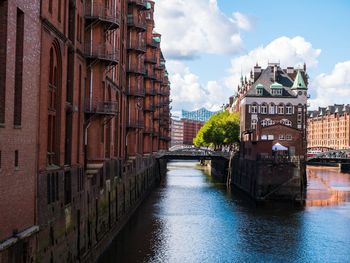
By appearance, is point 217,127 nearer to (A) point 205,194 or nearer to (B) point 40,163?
(A) point 205,194

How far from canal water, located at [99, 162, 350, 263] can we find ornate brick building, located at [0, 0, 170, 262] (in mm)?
2672

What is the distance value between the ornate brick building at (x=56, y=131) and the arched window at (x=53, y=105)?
1.9 inches

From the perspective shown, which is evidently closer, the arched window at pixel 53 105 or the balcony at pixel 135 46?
the arched window at pixel 53 105

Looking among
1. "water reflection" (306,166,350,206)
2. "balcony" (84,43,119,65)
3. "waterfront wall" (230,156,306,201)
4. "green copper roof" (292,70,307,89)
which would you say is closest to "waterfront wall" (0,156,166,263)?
"balcony" (84,43,119,65)

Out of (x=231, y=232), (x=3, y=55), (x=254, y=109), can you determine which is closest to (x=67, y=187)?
(x=3, y=55)

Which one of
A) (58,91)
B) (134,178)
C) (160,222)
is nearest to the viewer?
(58,91)

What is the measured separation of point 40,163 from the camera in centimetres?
2356

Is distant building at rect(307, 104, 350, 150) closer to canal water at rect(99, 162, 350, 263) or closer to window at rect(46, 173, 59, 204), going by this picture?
canal water at rect(99, 162, 350, 263)

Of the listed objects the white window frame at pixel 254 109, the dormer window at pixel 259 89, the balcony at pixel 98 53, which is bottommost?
the balcony at pixel 98 53

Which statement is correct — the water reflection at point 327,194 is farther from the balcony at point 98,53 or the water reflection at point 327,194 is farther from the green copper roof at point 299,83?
the balcony at point 98,53

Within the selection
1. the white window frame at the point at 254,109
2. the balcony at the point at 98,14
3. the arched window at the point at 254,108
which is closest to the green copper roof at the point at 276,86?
the arched window at the point at 254,108

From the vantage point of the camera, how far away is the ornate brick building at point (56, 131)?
19422 millimetres

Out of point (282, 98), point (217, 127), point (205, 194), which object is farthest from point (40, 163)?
point (217, 127)

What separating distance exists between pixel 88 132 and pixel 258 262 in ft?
44.3
